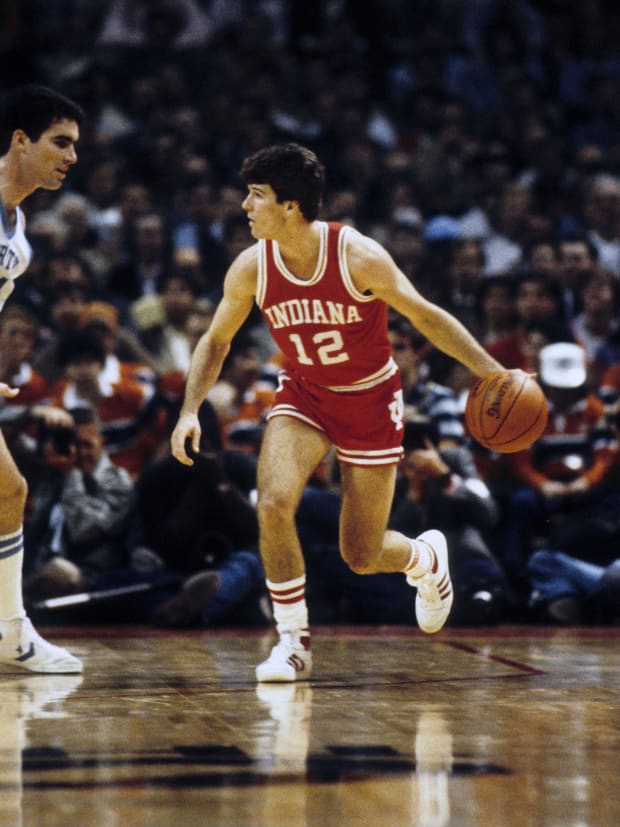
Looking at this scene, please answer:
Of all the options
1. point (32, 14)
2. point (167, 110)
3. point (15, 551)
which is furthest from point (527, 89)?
point (15, 551)

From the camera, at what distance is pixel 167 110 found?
1082cm

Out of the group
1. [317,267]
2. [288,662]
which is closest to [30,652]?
[288,662]

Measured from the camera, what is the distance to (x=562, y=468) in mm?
7340

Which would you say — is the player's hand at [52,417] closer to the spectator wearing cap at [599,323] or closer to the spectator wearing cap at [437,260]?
the spectator wearing cap at [437,260]

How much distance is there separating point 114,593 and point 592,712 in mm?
2827

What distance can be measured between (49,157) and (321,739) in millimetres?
2279

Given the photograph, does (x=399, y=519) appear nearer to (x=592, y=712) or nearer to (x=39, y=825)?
(x=592, y=712)

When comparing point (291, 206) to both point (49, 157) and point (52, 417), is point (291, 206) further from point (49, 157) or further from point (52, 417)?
point (52, 417)

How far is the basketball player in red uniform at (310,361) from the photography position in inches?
192

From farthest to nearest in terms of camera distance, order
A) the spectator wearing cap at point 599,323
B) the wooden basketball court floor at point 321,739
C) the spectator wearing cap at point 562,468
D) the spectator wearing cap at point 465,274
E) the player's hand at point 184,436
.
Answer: the spectator wearing cap at point 465,274 < the spectator wearing cap at point 599,323 < the spectator wearing cap at point 562,468 < the player's hand at point 184,436 < the wooden basketball court floor at point 321,739

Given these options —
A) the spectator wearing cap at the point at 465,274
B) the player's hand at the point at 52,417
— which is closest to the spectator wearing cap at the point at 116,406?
the player's hand at the point at 52,417

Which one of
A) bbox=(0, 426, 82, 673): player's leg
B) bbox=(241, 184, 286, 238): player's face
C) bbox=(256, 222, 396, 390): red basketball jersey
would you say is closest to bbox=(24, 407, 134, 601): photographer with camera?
bbox=(0, 426, 82, 673): player's leg

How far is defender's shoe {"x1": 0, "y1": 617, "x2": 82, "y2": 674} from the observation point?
16.5 ft

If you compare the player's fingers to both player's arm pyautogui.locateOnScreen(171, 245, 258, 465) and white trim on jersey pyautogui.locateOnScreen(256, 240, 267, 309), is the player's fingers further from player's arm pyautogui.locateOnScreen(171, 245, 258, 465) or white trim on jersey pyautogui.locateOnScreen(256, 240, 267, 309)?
white trim on jersey pyautogui.locateOnScreen(256, 240, 267, 309)
